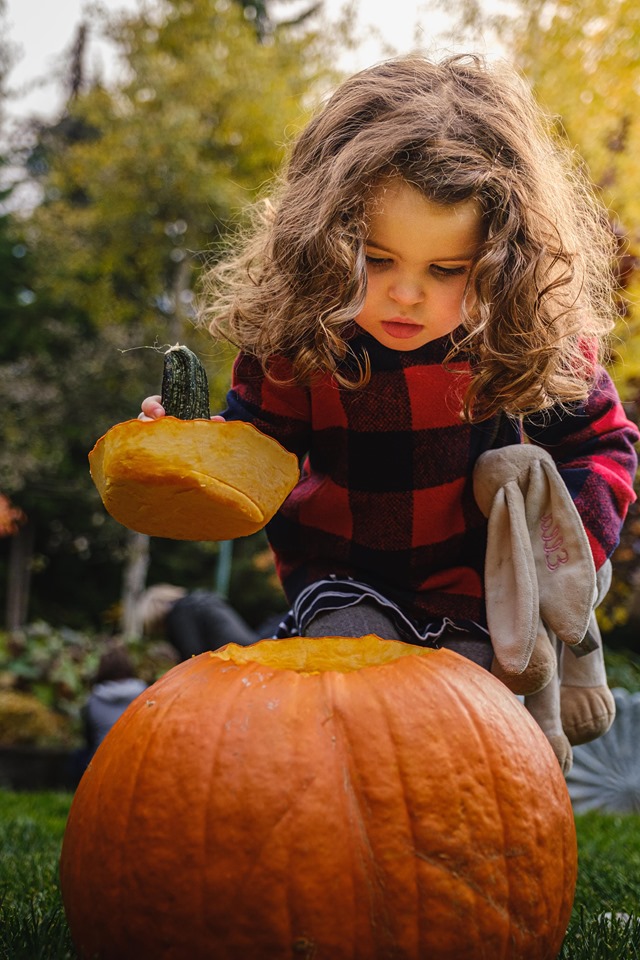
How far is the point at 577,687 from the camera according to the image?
6.63ft

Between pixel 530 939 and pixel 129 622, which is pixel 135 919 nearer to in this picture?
pixel 530 939

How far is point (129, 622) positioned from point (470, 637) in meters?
11.4

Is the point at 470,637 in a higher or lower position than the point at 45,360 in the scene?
lower

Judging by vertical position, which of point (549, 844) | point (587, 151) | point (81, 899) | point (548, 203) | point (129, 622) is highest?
point (587, 151)

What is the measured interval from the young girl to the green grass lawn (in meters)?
0.59

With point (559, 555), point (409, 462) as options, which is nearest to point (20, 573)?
point (409, 462)

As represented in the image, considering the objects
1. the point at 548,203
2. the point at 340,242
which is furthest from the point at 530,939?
the point at 548,203

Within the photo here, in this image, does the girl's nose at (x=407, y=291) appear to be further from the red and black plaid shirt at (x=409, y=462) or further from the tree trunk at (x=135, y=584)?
the tree trunk at (x=135, y=584)

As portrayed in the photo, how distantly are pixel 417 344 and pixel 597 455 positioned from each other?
0.49 meters

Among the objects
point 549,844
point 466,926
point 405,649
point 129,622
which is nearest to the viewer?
point 466,926

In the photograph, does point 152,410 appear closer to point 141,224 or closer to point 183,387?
point 183,387

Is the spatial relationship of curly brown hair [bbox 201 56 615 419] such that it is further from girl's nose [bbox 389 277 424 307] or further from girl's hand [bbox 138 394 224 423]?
girl's hand [bbox 138 394 224 423]

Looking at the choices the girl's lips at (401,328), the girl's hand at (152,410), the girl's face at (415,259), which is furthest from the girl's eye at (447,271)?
the girl's hand at (152,410)

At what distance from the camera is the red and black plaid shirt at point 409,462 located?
1962 millimetres
